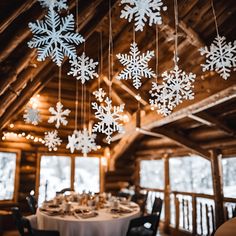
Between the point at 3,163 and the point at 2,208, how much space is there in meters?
1.23

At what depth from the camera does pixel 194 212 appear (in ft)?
19.4

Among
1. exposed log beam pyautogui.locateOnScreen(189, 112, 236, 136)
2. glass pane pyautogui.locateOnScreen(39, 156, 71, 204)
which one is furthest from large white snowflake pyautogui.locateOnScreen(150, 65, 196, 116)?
glass pane pyautogui.locateOnScreen(39, 156, 71, 204)

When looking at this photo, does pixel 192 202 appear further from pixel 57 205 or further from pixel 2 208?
pixel 2 208

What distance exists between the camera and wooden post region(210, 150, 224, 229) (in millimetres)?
5199

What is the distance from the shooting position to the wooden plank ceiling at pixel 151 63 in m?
3.10

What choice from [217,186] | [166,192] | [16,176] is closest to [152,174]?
[166,192]

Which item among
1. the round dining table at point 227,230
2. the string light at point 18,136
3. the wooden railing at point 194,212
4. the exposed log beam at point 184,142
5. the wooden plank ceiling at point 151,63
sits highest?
the wooden plank ceiling at point 151,63

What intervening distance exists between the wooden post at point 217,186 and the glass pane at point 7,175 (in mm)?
5462

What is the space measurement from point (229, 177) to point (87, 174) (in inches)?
185

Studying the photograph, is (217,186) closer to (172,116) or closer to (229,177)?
(229,177)

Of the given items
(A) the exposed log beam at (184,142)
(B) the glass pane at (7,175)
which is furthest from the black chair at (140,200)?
(B) the glass pane at (7,175)

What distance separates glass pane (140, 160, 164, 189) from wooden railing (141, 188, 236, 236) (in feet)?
2.56

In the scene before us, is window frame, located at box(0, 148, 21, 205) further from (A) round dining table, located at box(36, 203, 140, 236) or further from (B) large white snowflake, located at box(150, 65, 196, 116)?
(B) large white snowflake, located at box(150, 65, 196, 116)

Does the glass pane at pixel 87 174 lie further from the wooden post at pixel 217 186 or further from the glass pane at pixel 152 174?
the wooden post at pixel 217 186
